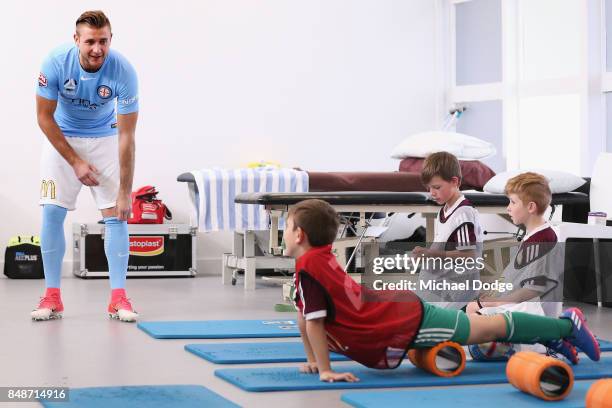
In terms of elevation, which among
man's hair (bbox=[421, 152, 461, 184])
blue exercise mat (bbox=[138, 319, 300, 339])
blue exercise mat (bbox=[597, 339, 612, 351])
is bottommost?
blue exercise mat (bbox=[597, 339, 612, 351])

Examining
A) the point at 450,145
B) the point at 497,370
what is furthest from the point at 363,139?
the point at 497,370

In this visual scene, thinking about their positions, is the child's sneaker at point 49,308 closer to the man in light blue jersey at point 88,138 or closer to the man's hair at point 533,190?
the man in light blue jersey at point 88,138

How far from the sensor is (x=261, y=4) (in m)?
7.04

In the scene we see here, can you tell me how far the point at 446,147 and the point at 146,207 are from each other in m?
1.94

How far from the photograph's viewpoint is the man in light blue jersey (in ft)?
12.8

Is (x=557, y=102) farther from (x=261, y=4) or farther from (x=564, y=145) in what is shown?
(x=261, y=4)

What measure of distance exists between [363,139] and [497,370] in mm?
4575

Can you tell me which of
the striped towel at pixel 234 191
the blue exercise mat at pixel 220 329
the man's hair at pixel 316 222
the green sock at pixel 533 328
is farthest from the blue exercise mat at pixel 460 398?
the striped towel at pixel 234 191

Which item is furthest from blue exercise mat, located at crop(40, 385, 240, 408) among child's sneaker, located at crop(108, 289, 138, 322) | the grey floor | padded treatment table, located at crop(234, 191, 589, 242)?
padded treatment table, located at crop(234, 191, 589, 242)

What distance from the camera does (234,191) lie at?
18.5 feet

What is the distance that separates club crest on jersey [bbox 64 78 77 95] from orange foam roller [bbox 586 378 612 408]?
2.47 m

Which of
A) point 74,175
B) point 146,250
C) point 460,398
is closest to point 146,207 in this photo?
point 146,250

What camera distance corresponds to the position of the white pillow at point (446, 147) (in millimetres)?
6141

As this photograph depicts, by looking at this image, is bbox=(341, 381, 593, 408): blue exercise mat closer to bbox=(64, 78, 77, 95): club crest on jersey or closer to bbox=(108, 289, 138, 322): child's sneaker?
bbox=(108, 289, 138, 322): child's sneaker
